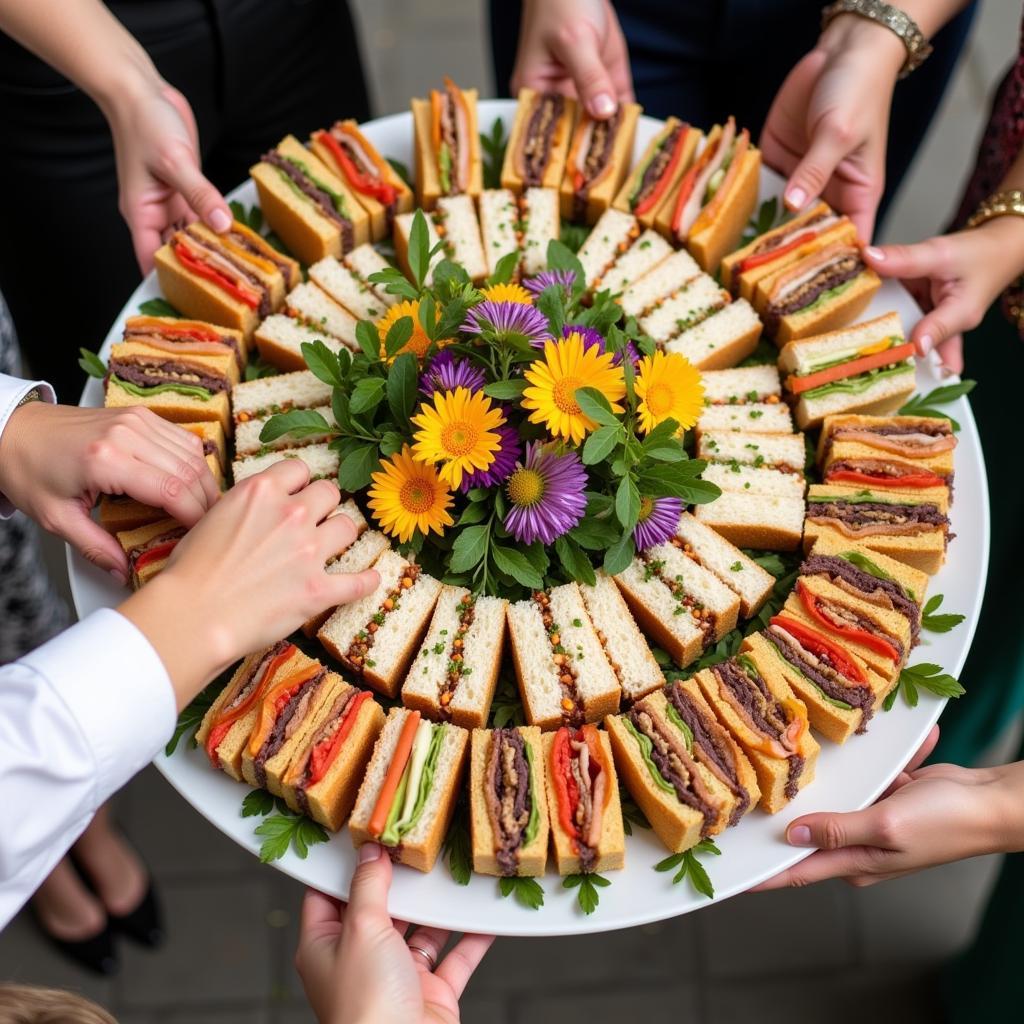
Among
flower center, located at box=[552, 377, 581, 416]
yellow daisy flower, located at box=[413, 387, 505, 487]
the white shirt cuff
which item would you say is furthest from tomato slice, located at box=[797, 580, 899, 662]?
the white shirt cuff

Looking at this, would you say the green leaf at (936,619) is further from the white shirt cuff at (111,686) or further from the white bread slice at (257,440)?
the white shirt cuff at (111,686)

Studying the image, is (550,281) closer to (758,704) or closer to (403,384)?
→ (403,384)

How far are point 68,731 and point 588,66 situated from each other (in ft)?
6.55

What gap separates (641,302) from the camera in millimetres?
2605

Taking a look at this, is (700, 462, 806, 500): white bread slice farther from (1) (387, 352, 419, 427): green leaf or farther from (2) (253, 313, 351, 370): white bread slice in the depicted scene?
(2) (253, 313, 351, 370): white bread slice

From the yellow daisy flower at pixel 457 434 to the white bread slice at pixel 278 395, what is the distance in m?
0.50

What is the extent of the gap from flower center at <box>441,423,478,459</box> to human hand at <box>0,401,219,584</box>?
1.57 feet

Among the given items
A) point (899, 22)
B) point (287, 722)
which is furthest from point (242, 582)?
point (899, 22)

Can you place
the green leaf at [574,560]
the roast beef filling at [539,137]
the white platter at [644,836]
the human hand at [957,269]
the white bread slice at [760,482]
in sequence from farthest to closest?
the roast beef filling at [539,137], the human hand at [957,269], the white bread slice at [760,482], the green leaf at [574,560], the white platter at [644,836]

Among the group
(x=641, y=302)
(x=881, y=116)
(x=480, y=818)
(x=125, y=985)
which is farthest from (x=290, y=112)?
(x=125, y=985)

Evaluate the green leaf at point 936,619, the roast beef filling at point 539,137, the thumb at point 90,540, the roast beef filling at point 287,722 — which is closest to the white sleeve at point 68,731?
the roast beef filling at point 287,722

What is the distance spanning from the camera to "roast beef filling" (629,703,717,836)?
196 cm

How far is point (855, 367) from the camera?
7.98 ft

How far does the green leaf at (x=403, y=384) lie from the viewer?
2102mm
